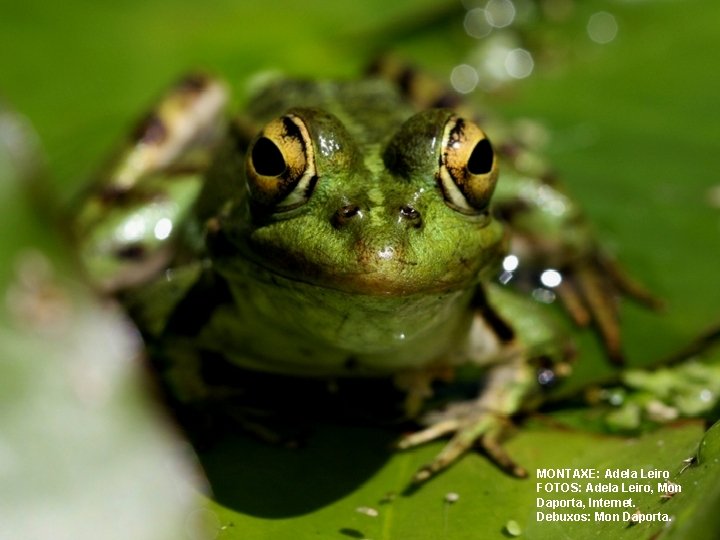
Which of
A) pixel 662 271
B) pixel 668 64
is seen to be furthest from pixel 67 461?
pixel 668 64

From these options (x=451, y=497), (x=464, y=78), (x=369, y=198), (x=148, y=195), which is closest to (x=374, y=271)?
(x=369, y=198)

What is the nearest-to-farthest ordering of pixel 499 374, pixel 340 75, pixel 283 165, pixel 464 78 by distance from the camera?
pixel 283 165 < pixel 499 374 < pixel 340 75 < pixel 464 78

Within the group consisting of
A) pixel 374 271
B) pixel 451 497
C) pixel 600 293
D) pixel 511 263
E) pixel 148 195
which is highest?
pixel 148 195

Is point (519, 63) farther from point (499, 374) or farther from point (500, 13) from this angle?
point (499, 374)

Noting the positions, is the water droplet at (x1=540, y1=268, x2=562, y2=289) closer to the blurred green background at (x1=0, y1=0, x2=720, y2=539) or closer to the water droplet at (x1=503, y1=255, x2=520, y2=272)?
the water droplet at (x1=503, y1=255, x2=520, y2=272)

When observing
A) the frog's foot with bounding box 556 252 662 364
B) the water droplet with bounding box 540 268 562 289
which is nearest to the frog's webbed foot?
the frog's foot with bounding box 556 252 662 364

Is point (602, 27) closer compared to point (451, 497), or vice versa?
point (451, 497)

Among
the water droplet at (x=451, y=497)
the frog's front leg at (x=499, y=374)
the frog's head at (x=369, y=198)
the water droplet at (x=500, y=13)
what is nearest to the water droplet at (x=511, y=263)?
the frog's front leg at (x=499, y=374)

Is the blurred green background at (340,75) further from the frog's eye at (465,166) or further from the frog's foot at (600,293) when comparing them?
the frog's eye at (465,166)
